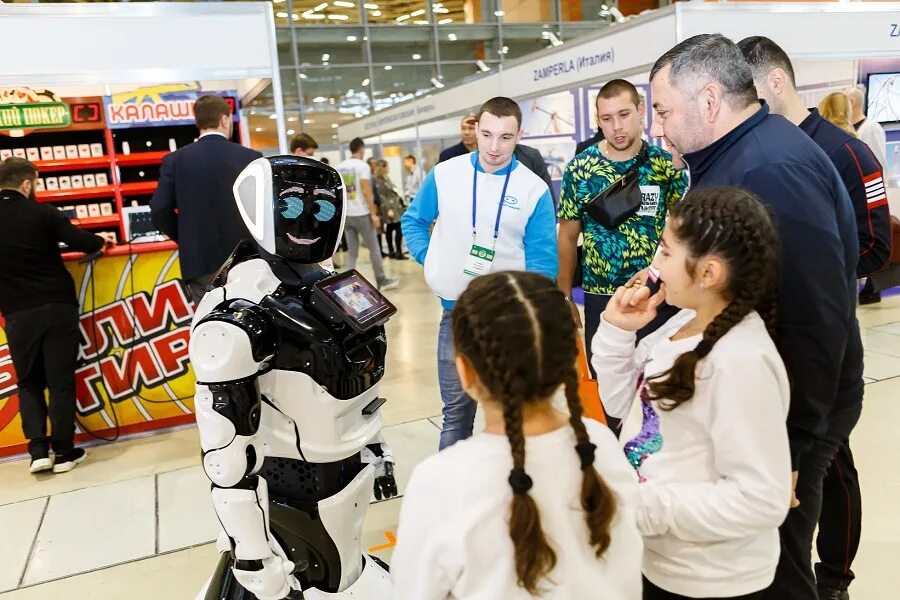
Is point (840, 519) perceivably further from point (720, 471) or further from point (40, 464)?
point (40, 464)

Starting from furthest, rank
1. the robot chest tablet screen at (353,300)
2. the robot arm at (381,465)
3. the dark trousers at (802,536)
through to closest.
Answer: the robot arm at (381,465) < the robot chest tablet screen at (353,300) < the dark trousers at (802,536)

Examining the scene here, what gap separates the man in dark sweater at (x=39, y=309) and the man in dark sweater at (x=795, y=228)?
3.29 meters

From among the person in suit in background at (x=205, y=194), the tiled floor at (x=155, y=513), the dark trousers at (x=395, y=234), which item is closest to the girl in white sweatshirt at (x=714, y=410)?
the tiled floor at (x=155, y=513)

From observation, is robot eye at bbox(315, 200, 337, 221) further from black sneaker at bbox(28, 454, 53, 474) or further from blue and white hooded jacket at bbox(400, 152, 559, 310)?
black sneaker at bbox(28, 454, 53, 474)

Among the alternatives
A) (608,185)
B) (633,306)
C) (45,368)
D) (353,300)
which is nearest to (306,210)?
(353,300)

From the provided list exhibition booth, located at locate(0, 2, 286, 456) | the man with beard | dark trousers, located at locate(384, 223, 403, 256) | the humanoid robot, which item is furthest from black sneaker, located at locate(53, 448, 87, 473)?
dark trousers, located at locate(384, 223, 403, 256)

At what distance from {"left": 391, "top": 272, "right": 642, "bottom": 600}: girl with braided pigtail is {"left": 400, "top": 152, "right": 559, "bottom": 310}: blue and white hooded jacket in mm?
1654

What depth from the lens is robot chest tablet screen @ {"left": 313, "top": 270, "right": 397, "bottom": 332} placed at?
1.76m

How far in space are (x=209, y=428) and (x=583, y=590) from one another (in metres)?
1.03

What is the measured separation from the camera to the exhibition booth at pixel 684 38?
176 inches

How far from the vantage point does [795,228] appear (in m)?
1.36

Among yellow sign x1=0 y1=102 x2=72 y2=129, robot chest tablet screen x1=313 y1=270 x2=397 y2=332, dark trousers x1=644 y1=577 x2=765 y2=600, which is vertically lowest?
dark trousers x1=644 y1=577 x2=765 y2=600

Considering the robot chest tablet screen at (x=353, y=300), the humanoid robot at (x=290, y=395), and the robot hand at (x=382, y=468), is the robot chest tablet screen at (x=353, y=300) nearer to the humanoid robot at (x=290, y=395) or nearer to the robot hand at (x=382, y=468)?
the humanoid robot at (x=290, y=395)

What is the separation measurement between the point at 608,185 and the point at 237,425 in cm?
171
